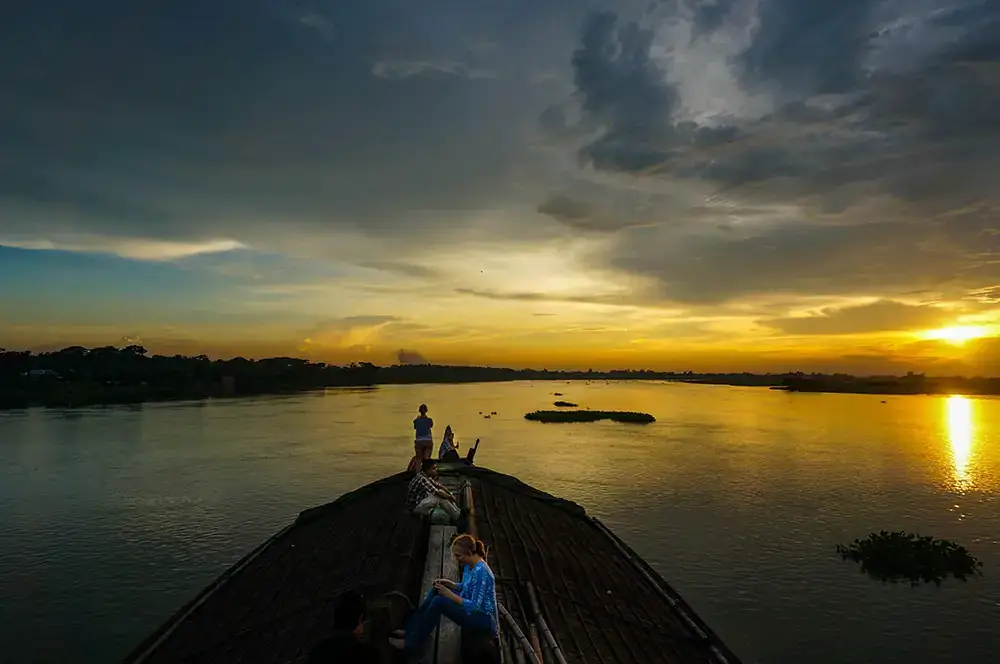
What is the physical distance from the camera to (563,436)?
6228 cm

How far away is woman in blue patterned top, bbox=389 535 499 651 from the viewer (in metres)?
8.22

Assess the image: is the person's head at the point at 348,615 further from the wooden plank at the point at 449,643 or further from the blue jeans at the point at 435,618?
the wooden plank at the point at 449,643

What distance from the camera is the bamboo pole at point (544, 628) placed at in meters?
9.16

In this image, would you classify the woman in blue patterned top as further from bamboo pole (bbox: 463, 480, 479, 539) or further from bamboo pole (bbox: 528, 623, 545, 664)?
bamboo pole (bbox: 463, 480, 479, 539)

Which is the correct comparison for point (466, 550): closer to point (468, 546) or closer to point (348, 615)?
point (468, 546)

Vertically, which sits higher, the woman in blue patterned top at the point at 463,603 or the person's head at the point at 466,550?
the person's head at the point at 466,550

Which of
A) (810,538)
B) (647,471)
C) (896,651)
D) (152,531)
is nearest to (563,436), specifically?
(647,471)

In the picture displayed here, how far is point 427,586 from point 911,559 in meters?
18.9

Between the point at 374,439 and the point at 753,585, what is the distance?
42953 mm

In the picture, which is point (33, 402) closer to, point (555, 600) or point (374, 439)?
point (374, 439)

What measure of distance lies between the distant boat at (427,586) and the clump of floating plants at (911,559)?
404 inches

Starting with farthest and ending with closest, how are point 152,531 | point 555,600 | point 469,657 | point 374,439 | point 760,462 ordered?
point 374,439, point 760,462, point 152,531, point 555,600, point 469,657

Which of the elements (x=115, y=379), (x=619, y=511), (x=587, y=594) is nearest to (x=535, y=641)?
(x=587, y=594)

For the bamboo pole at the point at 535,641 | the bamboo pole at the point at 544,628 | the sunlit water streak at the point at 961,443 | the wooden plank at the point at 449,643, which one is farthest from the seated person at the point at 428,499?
the sunlit water streak at the point at 961,443
